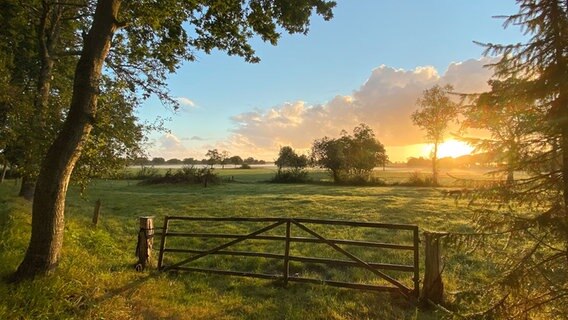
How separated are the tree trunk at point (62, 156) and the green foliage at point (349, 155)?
48727 mm

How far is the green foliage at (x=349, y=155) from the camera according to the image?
57.4 metres

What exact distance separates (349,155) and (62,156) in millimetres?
55753

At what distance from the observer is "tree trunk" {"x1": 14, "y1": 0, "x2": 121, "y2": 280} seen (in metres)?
6.97

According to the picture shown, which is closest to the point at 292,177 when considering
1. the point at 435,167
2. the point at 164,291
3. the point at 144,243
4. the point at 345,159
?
the point at 345,159

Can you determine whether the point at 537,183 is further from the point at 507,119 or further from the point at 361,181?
the point at 361,181

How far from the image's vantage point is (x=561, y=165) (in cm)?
456

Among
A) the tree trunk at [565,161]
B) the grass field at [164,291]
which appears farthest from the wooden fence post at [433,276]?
the tree trunk at [565,161]

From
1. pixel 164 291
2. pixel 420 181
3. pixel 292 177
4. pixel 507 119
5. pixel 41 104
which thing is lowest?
pixel 164 291

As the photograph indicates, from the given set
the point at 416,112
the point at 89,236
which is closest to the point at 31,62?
the point at 89,236

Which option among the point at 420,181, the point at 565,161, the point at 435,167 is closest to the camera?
the point at 565,161

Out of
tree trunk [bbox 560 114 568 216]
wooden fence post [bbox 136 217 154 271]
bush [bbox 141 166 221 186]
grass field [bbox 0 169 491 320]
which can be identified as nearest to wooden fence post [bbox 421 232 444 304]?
grass field [bbox 0 169 491 320]

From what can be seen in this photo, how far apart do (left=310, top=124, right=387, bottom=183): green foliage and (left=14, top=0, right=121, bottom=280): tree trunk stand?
160ft

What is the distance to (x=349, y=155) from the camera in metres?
60.6

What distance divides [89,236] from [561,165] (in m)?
12.7
